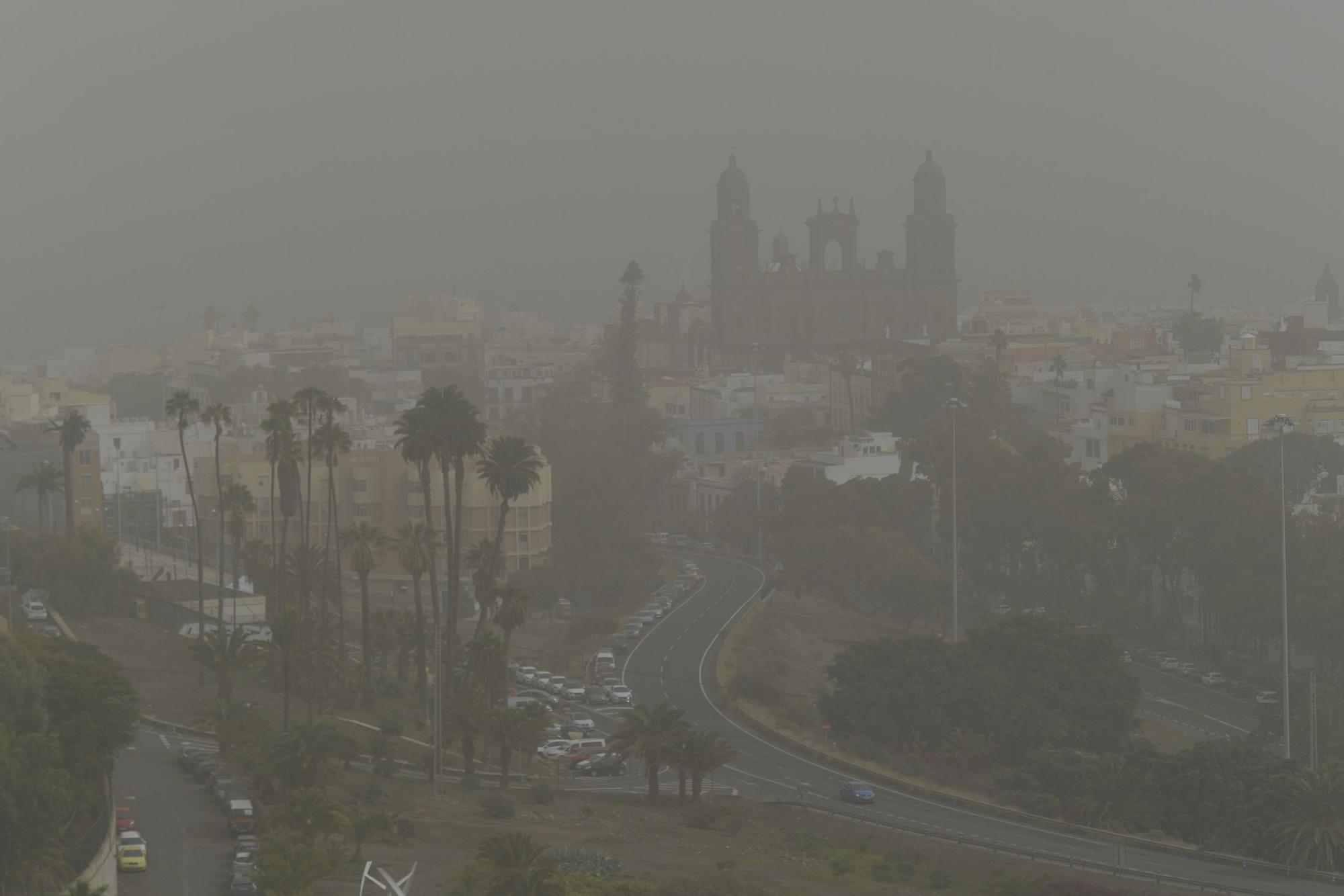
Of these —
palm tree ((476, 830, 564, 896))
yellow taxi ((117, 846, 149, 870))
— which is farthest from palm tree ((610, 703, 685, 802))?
yellow taxi ((117, 846, 149, 870))

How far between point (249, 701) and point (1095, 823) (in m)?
17.7

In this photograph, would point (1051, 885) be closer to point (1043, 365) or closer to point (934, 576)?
point (934, 576)

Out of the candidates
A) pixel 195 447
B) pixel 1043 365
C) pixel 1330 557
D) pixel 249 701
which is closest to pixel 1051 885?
pixel 249 701

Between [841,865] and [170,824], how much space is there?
33.3 ft

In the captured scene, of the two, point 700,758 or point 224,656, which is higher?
point 224,656

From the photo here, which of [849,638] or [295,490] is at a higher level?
[295,490]

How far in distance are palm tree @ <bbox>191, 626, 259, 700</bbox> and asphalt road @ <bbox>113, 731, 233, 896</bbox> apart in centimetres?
283

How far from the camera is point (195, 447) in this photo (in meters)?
94.1

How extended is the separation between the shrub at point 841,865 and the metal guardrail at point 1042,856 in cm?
244

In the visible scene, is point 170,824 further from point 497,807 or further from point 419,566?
point 419,566

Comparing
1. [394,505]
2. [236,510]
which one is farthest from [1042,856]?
[394,505]

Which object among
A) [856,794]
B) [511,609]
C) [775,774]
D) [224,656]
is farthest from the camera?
[511,609]

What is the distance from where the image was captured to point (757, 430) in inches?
3912

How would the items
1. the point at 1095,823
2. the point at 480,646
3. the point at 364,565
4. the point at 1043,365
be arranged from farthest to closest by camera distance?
the point at 1043,365
the point at 364,565
the point at 480,646
the point at 1095,823
